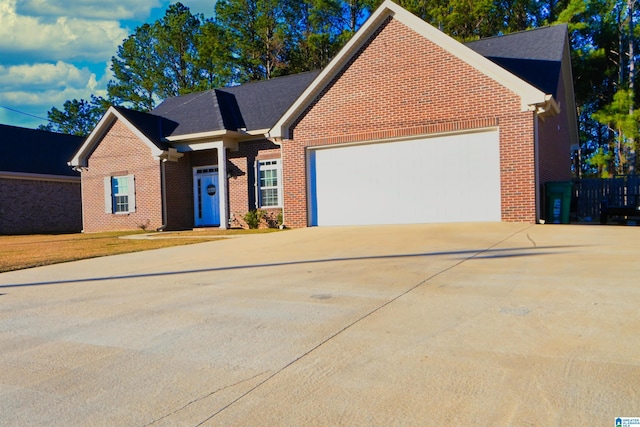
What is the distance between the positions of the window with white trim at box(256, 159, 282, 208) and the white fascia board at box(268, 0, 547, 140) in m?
1.95

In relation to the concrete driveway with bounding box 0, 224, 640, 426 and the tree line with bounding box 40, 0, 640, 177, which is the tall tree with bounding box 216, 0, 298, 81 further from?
the concrete driveway with bounding box 0, 224, 640, 426

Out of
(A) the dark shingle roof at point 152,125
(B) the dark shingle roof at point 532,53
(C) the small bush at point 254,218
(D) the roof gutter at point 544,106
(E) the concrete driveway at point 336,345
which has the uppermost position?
(B) the dark shingle roof at point 532,53

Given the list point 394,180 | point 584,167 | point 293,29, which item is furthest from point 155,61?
point 584,167

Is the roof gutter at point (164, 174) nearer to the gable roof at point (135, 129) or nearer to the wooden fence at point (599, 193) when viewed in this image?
the gable roof at point (135, 129)

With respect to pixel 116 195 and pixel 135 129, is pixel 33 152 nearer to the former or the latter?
pixel 116 195

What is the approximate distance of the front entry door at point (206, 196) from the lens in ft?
63.1

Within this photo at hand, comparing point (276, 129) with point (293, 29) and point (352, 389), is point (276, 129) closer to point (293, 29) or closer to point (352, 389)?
point (352, 389)

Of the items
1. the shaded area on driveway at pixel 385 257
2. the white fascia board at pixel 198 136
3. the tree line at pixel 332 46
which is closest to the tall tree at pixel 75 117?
the tree line at pixel 332 46

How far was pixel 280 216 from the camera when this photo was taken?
1706cm

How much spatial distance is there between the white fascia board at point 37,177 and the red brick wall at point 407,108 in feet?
52.0

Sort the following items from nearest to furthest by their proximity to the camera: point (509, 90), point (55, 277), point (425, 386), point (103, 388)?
point (425, 386) → point (103, 388) → point (55, 277) → point (509, 90)

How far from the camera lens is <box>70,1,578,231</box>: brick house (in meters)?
12.5

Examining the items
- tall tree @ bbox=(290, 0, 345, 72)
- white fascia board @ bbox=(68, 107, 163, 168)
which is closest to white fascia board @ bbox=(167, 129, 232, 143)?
white fascia board @ bbox=(68, 107, 163, 168)

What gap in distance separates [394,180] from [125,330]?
1048cm
